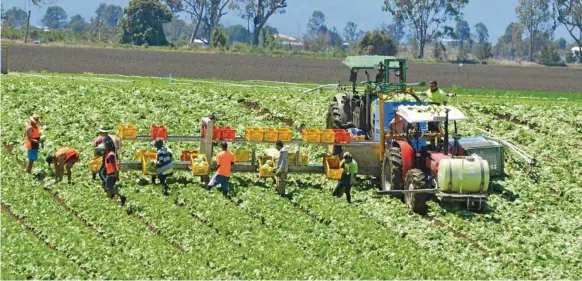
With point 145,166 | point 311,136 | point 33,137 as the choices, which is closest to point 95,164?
point 145,166

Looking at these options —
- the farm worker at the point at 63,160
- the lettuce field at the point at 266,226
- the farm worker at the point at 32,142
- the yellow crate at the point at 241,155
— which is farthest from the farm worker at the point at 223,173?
the farm worker at the point at 32,142

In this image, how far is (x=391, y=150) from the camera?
26234mm

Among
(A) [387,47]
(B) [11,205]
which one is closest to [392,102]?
(B) [11,205]

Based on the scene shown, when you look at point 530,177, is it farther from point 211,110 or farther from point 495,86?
point 495,86

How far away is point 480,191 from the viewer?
24375mm

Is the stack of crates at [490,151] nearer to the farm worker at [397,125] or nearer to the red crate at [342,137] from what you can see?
the farm worker at [397,125]

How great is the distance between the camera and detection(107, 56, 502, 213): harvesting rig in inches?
952

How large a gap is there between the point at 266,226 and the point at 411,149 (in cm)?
500

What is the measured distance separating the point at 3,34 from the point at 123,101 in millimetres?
78852

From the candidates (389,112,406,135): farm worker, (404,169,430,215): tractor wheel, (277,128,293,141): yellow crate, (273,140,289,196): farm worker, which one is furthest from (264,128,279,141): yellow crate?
(404,169,430,215): tractor wheel

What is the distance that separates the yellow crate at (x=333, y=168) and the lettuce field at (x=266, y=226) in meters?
0.52

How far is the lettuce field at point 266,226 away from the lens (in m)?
19.6

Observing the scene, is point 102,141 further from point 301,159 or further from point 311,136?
point 311,136

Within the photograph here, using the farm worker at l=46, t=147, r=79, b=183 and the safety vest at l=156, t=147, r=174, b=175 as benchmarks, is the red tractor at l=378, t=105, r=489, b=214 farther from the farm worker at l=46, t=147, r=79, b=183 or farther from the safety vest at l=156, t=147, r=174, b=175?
the farm worker at l=46, t=147, r=79, b=183
